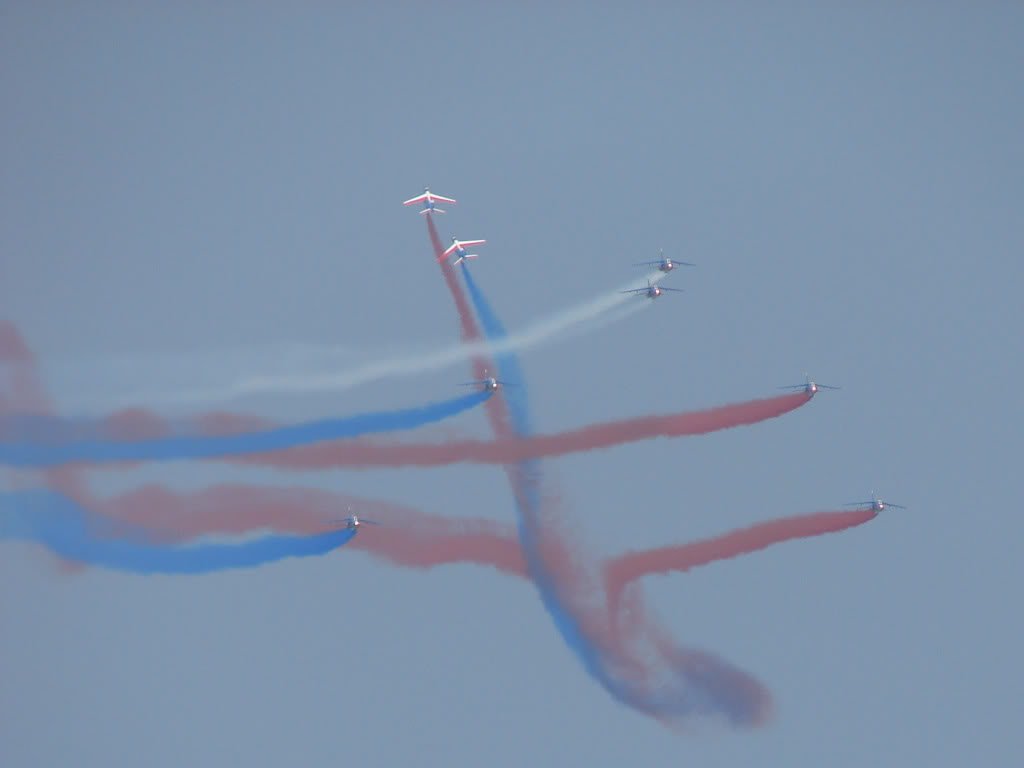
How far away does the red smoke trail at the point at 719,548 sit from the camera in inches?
1549

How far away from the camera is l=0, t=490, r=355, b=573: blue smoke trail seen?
36.4 meters

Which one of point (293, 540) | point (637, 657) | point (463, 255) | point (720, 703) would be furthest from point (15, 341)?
point (720, 703)

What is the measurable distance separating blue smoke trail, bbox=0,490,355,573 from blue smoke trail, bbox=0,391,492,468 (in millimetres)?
1136

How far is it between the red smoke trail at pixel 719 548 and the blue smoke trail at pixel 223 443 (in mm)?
6383

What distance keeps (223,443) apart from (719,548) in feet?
47.3

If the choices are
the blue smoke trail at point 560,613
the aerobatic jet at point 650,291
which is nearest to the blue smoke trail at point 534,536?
the blue smoke trail at point 560,613

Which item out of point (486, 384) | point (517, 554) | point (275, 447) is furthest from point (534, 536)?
point (275, 447)

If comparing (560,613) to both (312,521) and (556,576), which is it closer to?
(556,576)

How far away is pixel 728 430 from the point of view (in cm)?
4241

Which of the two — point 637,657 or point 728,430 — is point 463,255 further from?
point 637,657

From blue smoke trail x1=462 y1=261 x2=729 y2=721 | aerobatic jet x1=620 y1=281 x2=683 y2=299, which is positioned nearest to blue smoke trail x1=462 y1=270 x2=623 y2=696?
blue smoke trail x1=462 y1=261 x2=729 y2=721

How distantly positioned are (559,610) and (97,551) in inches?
497

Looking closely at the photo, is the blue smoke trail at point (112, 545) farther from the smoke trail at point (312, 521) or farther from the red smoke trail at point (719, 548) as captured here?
the red smoke trail at point (719, 548)

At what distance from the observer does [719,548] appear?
40156 mm
